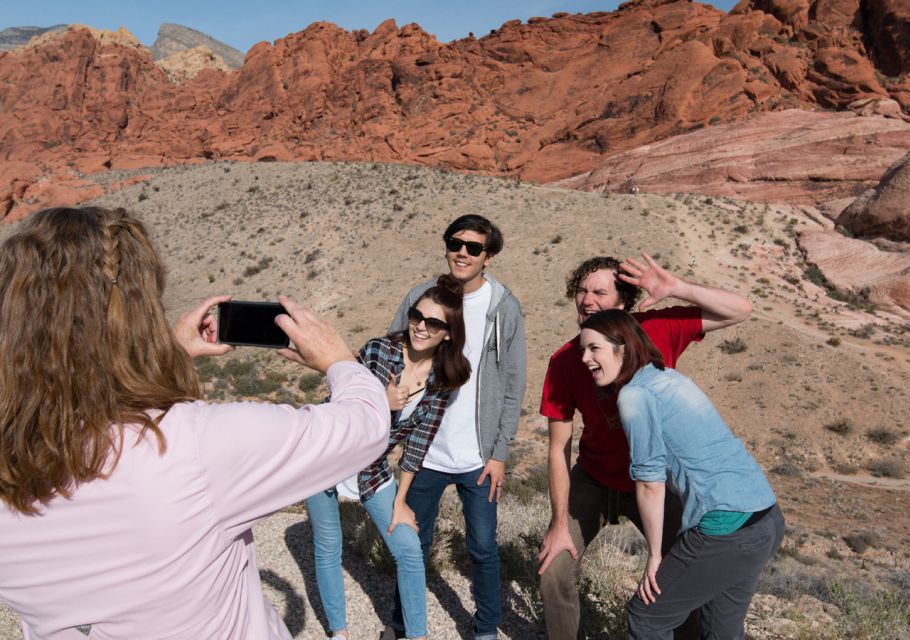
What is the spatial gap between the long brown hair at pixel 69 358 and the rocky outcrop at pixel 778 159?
30.9 metres

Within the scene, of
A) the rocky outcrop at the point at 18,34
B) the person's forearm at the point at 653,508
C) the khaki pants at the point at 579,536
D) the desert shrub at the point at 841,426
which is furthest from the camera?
the rocky outcrop at the point at 18,34

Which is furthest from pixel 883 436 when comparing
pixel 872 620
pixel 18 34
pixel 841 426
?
pixel 18 34

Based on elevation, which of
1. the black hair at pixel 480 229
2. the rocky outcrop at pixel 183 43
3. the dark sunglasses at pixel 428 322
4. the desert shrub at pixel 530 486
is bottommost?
the desert shrub at pixel 530 486

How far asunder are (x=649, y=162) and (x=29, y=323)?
3595 centimetres

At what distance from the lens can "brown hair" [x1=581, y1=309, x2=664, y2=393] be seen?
2.48 m

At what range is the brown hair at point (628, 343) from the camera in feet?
8.13

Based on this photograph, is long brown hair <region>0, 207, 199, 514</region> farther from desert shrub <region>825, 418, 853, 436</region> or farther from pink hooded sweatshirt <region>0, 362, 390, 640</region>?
desert shrub <region>825, 418, 853, 436</region>

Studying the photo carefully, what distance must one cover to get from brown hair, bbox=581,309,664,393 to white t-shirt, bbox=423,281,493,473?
1.07m

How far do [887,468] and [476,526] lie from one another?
38.1ft

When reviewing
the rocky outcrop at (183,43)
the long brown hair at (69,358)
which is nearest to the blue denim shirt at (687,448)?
the long brown hair at (69,358)

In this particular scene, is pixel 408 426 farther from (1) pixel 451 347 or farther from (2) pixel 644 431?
(2) pixel 644 431

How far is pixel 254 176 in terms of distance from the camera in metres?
34.2

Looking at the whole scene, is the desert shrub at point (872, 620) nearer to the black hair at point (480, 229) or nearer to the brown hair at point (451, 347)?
the brown hair at point (451, 347)

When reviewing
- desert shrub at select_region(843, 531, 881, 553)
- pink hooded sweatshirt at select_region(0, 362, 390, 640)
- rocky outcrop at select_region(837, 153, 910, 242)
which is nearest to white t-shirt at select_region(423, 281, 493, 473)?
pink hooded sweatshirt at select_region(0, 362, 390, 640)
